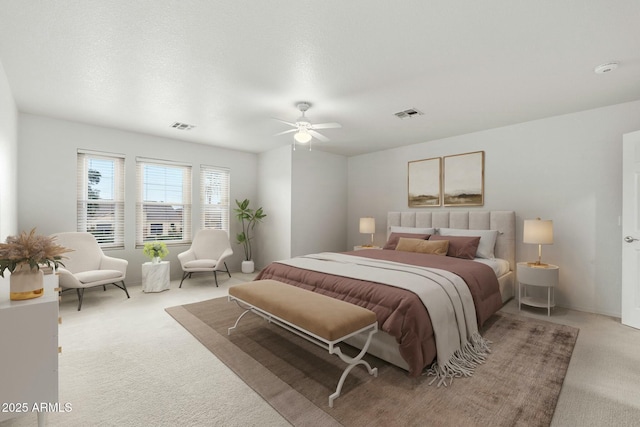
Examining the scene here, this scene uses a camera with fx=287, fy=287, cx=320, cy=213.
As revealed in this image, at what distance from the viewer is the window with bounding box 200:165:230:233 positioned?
581 cm

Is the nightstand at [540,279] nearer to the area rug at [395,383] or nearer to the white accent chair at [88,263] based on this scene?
the area rug at [395,383]

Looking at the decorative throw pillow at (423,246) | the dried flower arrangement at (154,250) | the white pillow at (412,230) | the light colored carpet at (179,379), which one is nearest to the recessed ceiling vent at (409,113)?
the decorative throw pillow at (423,246)

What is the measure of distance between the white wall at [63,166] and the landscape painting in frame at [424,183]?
175 inches

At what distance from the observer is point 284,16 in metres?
2.01

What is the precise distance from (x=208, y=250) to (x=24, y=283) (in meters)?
3.90

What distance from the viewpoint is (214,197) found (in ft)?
19.6

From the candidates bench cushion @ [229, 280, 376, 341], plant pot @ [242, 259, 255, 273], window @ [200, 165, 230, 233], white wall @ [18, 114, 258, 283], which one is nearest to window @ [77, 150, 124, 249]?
white wall @ [18, 114, 258, 283]

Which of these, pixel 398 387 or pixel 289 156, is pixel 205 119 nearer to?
pixel 289 156

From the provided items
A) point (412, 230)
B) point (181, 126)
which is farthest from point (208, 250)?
point (412, 230)

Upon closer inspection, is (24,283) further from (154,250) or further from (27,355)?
(154,250)

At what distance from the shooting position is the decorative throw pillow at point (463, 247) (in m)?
4.01

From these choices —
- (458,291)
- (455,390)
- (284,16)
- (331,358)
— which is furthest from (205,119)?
(455,390)

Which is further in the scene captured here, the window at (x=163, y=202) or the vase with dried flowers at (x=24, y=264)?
the window at (x=163, y=202)

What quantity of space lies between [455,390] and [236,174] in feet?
17.9
